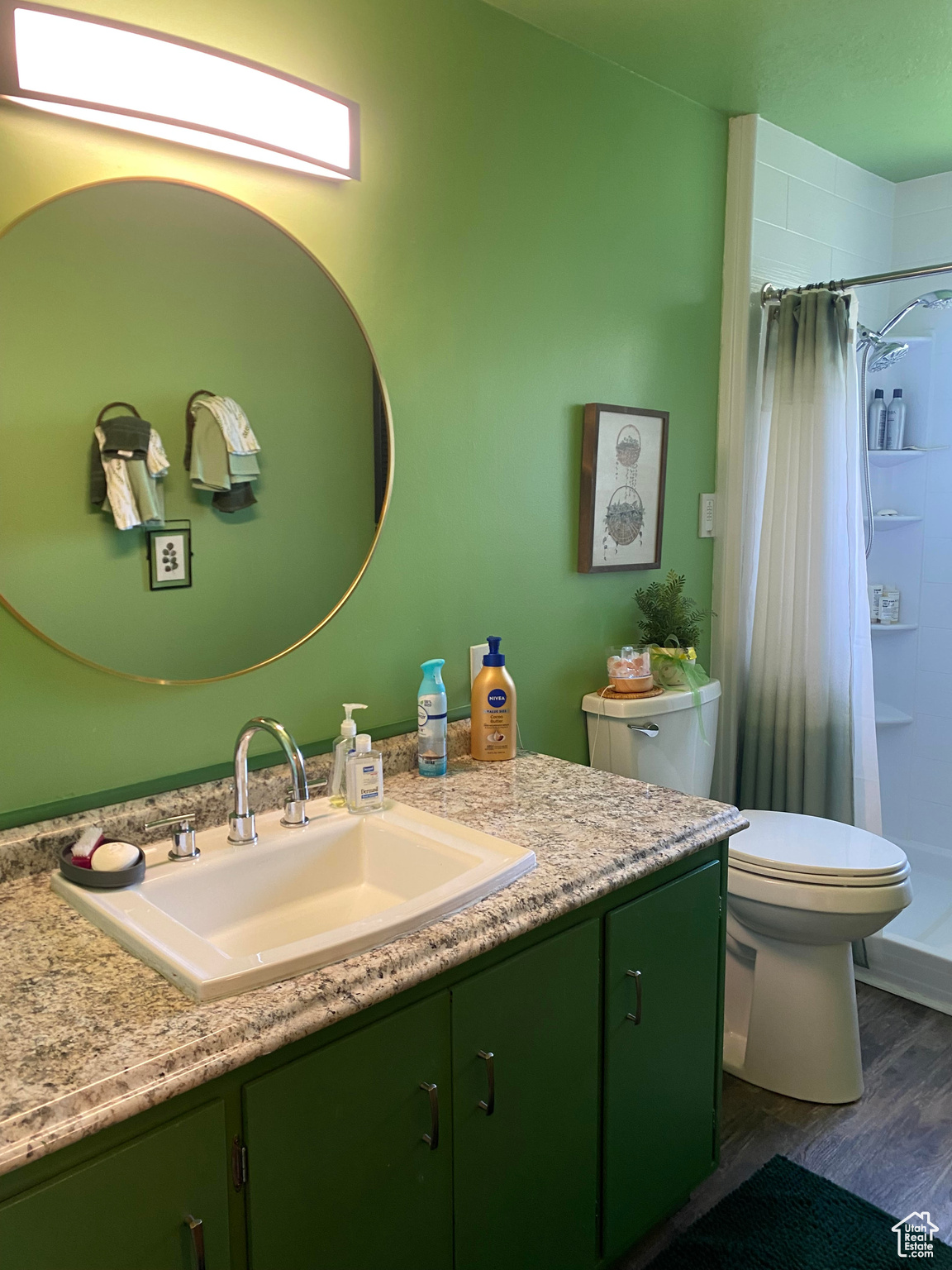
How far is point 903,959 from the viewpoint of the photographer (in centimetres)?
265

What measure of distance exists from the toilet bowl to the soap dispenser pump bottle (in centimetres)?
88

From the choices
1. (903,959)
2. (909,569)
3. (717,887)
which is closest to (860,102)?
(909,569)

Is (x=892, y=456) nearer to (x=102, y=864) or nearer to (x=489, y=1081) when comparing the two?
(x=489, y=1081)

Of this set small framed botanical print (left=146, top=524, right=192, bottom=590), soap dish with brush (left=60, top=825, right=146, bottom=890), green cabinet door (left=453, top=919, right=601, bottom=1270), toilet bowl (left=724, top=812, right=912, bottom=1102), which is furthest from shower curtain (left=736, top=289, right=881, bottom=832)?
soap dish with brush (left=60, top=825, right=146, bottom=890)

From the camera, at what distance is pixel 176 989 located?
1067 mm

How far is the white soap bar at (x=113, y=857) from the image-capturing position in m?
1.29

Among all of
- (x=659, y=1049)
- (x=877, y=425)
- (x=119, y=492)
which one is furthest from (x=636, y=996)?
(x=877, y=425)

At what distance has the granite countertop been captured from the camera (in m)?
0.90

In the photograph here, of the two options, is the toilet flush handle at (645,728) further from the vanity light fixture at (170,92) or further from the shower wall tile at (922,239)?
the shower wall tile at (922,239)

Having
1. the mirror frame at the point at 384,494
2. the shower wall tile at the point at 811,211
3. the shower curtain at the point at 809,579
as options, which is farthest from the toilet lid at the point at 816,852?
the shower wall tile at the point at 811,211

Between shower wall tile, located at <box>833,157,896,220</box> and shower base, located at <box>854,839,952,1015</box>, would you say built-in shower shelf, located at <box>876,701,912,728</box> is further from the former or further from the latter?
shower wall tile, located at <box>833,157,896,220</box>

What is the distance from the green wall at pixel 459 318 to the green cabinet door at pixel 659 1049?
0.65 m

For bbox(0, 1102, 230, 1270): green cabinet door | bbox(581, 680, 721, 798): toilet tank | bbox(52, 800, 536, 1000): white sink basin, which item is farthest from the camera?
bbox(581, 680, 721, 798): toilet tank

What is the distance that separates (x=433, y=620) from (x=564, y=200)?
1.00 metres
